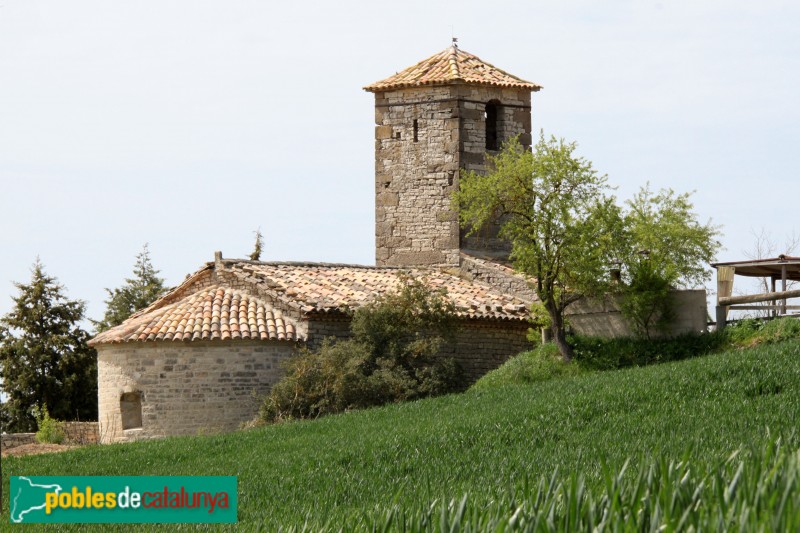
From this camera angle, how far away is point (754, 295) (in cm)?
2592

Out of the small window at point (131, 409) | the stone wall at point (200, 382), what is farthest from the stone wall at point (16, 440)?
the stone wall at point (200, 382)

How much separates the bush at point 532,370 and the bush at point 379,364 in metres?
0.99

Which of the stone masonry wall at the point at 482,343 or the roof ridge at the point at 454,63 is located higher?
the roof ridge at the point at 454,63

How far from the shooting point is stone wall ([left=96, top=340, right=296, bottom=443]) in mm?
26453

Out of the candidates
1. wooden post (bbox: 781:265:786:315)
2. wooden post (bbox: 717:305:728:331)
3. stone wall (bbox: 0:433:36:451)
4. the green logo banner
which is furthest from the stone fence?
wooden post (bbox: 781:265:786:315)

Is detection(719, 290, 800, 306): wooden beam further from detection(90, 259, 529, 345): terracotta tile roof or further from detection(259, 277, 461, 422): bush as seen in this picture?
detection(259, 277, 461, 422): bush

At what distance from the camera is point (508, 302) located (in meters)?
30.0

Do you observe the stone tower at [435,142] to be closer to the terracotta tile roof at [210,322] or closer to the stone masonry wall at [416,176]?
the stone masonry wall at [416,176]

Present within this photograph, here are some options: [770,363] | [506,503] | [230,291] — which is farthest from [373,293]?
[506,503]

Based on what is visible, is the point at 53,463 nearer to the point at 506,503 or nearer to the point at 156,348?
the point at 156,348

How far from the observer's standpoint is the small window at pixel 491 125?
33781 mm

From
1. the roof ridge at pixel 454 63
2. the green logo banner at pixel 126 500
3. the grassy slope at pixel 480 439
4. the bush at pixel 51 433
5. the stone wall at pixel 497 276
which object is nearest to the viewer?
the green logo banner at pixel 126 500

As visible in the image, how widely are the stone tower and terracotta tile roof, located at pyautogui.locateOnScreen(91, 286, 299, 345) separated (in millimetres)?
6441

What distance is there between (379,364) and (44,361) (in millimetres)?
15119
